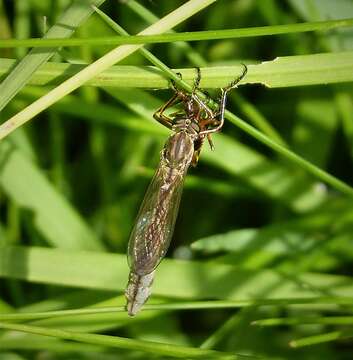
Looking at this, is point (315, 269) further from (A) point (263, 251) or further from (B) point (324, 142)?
(B) point (324, 142)

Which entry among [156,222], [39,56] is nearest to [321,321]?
Answer: [156,222]

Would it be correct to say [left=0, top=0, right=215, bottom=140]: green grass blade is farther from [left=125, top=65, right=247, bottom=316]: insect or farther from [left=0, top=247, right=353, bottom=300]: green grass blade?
[left=0, top=247, right=353, bottom=300]: green grass blade

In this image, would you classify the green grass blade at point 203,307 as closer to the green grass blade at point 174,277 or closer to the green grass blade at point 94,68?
the green grass blade at point 174,277

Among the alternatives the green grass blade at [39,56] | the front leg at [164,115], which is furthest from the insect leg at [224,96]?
the green grass blade at [39,56]

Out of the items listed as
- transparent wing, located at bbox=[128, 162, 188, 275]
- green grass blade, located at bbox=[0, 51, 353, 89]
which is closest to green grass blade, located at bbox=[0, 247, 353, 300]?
transparent wing, located at bbox=[128, 162, 188, 275]

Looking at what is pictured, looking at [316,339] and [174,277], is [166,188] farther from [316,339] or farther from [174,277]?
[316,339]

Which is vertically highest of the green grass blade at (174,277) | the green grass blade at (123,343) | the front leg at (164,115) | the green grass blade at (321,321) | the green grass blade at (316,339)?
→ the front leg at (164,115)

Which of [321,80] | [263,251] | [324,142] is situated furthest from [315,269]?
[321,80]
